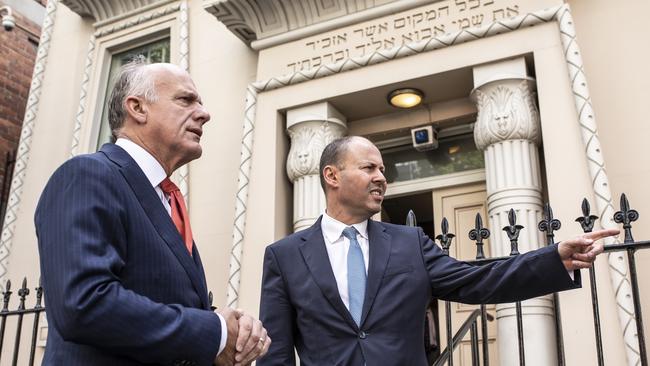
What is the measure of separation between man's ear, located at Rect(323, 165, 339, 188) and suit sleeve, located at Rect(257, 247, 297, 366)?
503mm

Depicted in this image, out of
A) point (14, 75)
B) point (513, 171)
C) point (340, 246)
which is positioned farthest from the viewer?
point (14, 75)

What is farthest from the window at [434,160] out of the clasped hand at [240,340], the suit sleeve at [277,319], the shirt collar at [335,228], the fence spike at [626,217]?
the clasped hand at [240,340]

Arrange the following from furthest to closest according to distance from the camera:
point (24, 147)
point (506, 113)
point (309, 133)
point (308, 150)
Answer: point (24, 147) < point (309, 133) < point (308, 150) < point (506, 113)

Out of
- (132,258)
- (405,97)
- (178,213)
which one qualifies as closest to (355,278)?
(178,213)

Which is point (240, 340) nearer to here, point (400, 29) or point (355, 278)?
point (355, 278)

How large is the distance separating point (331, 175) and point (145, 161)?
1.29 m

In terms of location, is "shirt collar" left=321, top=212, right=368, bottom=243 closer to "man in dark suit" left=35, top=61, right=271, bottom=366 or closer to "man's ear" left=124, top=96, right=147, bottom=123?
"man in dark suit" left=35, top=61, right=271, bottom=366

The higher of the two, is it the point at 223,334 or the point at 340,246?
the point at 340,246

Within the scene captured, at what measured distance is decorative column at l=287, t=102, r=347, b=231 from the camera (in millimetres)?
6496

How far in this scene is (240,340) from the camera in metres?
1.77

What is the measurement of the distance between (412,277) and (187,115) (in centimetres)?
118

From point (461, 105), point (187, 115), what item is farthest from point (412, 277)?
point (461, 105)

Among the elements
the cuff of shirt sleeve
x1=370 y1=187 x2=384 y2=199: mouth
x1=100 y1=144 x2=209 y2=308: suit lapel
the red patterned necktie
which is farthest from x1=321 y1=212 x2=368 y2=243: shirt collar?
the cuff of shirt sleeve

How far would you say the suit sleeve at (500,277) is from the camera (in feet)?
7.99
